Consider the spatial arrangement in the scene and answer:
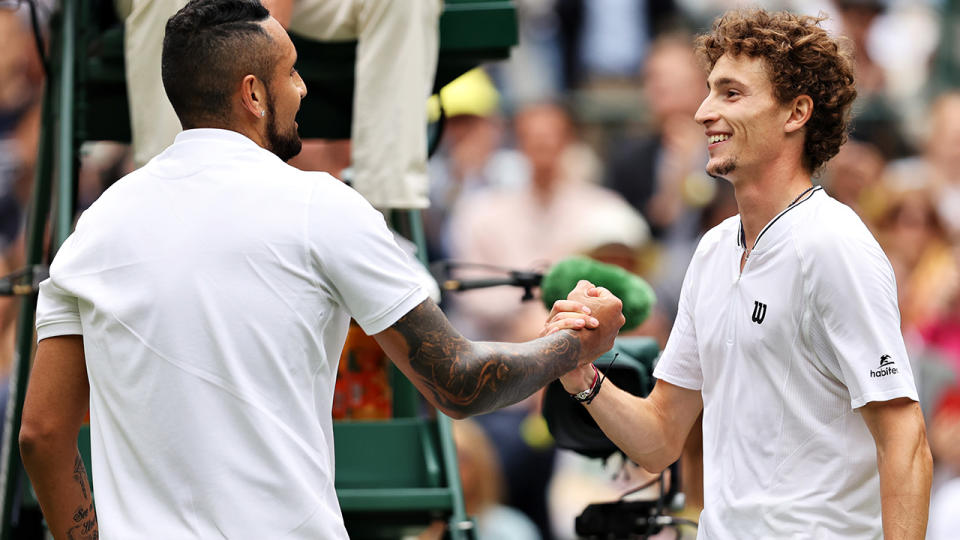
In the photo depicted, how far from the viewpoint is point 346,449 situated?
14.9ft

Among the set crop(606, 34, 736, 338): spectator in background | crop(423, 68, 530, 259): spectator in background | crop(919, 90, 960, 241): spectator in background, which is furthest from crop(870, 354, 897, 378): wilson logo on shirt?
crop(919, 90, 960, 241): spectator in background

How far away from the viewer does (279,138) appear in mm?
2920

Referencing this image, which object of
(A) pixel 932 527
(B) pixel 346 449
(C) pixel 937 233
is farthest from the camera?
(C) pixel 937 233

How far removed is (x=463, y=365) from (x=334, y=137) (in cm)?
235

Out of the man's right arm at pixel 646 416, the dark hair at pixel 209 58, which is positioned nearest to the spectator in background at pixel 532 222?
the man's right arm at pixel 646 416

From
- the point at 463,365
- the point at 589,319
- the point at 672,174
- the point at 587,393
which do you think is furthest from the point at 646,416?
the point at 672,174

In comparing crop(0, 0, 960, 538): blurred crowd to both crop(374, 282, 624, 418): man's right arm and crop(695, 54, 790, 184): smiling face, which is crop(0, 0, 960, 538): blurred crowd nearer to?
crop(695, 54, 790, 184): smiling face

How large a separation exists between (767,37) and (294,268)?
1540 mm

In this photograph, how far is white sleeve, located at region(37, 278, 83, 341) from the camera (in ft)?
9.18

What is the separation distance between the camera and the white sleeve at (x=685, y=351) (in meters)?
3.80

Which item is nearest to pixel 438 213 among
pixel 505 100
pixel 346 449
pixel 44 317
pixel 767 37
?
pixel 505 100

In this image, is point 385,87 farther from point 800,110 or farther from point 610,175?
point 610,175

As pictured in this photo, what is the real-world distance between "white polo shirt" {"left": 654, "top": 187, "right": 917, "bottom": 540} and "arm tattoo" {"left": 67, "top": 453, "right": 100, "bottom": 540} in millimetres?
1438

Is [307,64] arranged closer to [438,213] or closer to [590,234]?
[590,234]
